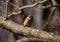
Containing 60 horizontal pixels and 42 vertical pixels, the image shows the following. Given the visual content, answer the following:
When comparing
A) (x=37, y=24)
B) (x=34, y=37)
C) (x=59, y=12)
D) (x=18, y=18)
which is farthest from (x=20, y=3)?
(x=34, y=37)

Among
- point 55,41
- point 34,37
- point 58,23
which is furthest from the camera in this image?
point 58,23

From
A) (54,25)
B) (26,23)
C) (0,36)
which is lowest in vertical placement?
(0,36)

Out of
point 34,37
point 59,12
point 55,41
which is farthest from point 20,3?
point 55,41

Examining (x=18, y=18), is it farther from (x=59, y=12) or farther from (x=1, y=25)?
(x=59, y=12)

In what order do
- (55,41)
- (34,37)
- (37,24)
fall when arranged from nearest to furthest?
(55,41), (34,37), (37,24)

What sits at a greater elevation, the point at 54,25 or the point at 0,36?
the point at 54,25

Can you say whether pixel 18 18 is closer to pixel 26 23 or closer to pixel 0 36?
pixel 0 36

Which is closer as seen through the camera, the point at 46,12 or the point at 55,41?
the point at 55,41

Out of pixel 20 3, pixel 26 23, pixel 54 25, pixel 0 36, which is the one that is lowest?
pixel 0 36

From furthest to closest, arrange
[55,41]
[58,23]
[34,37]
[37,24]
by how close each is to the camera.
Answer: [58,23] → [37,24] → [34,37] → [55,41]
